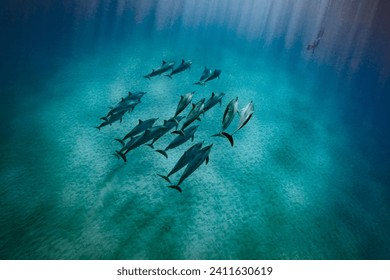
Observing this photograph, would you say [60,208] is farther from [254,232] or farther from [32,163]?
[254,232]

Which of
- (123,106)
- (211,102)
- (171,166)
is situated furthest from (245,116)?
(171,166)

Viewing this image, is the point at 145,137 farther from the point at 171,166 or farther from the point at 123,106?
the point at 171,166

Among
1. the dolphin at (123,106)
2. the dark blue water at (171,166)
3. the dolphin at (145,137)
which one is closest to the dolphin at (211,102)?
the dolphin at (145,137)

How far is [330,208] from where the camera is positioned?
3426mm

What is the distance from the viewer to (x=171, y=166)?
3.39 meters

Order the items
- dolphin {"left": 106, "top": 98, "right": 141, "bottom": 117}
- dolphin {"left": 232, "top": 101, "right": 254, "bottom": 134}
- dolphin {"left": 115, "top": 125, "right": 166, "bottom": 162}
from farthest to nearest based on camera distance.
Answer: dolphin {"left": 106, "top": 98, "right": 141, "bottom": 117}, dolphin {"left": 115, "top": 125, "right": 166, "bottom": 162}, dolphin {"left": 232, "top": 101, "right": 254, "bottom": 134}

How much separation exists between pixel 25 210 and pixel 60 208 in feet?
1.28

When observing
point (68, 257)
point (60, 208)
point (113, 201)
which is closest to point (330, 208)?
point (113, 201)

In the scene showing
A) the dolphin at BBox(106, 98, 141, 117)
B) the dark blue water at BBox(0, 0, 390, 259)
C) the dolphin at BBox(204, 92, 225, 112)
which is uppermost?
the dolphin at BBox(204, 92, 225, 112)

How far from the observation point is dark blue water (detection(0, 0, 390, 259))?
2488 mm

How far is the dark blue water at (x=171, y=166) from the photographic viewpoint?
249cm

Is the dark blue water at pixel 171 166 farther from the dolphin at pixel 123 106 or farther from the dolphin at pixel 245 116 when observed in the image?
the dolphin at pixel 245 116

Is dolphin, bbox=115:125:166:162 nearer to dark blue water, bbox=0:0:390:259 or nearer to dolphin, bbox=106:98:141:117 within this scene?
dolphin, bbox=106:98:141:117

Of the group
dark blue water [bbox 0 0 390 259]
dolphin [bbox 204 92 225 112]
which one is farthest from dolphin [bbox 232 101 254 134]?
dark blue water [bbox 0 0 390 259]
